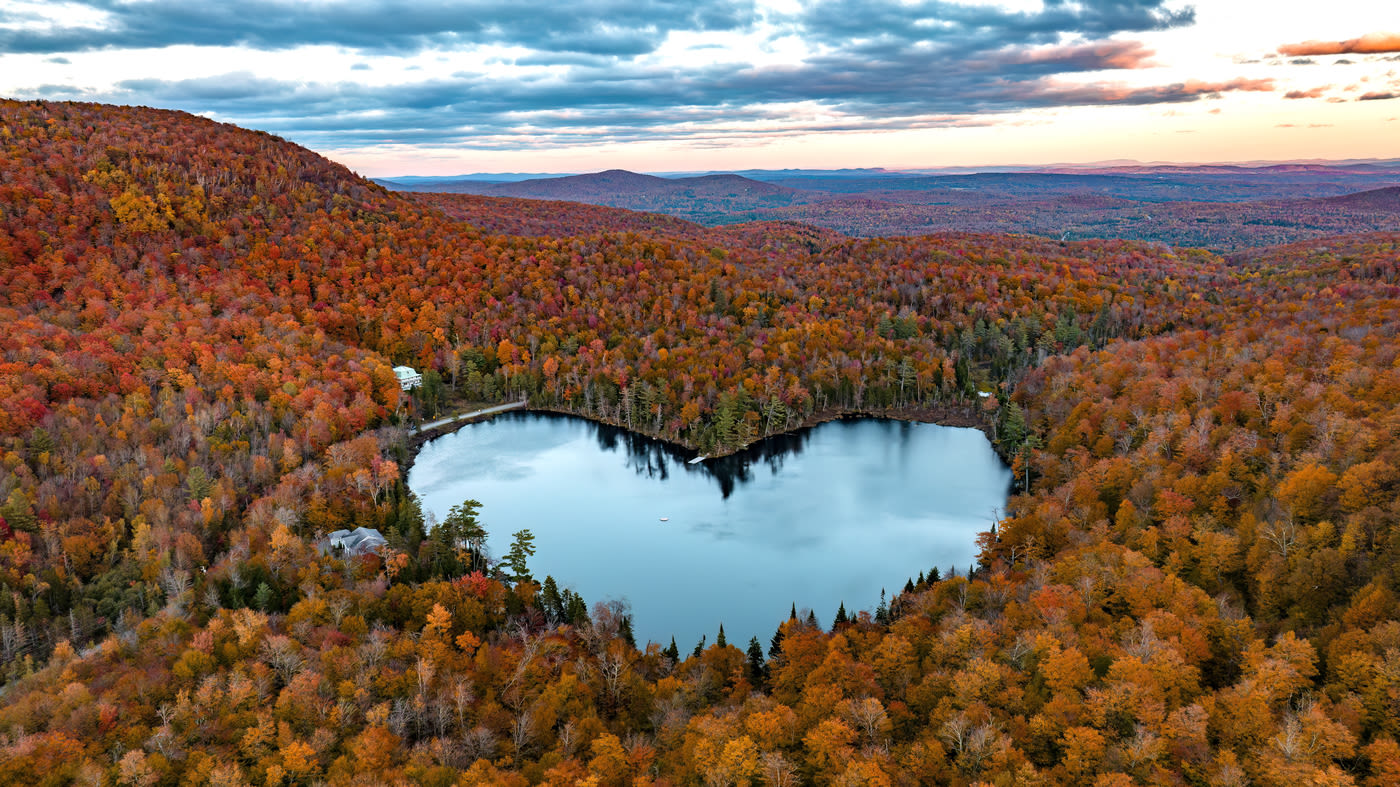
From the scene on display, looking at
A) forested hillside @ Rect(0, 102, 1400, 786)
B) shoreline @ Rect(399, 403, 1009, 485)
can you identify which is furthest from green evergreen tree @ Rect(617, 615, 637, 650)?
shoreline @ Rect(399, 403, 1009, 485)

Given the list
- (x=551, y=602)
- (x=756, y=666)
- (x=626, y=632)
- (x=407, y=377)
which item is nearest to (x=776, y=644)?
(x=756, y=666)

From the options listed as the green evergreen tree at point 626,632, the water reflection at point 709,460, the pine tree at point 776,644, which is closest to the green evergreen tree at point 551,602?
the green evergreen tree at point 626,632

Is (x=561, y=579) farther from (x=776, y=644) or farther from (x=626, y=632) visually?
(x=776, y=644)

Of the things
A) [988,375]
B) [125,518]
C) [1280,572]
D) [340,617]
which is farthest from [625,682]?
[988,375]

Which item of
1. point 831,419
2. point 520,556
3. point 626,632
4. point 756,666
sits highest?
point 831,419

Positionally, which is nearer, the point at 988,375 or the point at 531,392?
the point at 531,392

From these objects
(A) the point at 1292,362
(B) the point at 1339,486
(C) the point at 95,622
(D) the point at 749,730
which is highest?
(A) the point at 1292,362

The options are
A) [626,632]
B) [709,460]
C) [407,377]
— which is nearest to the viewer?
[626,632]

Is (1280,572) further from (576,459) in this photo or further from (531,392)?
(531,392)
